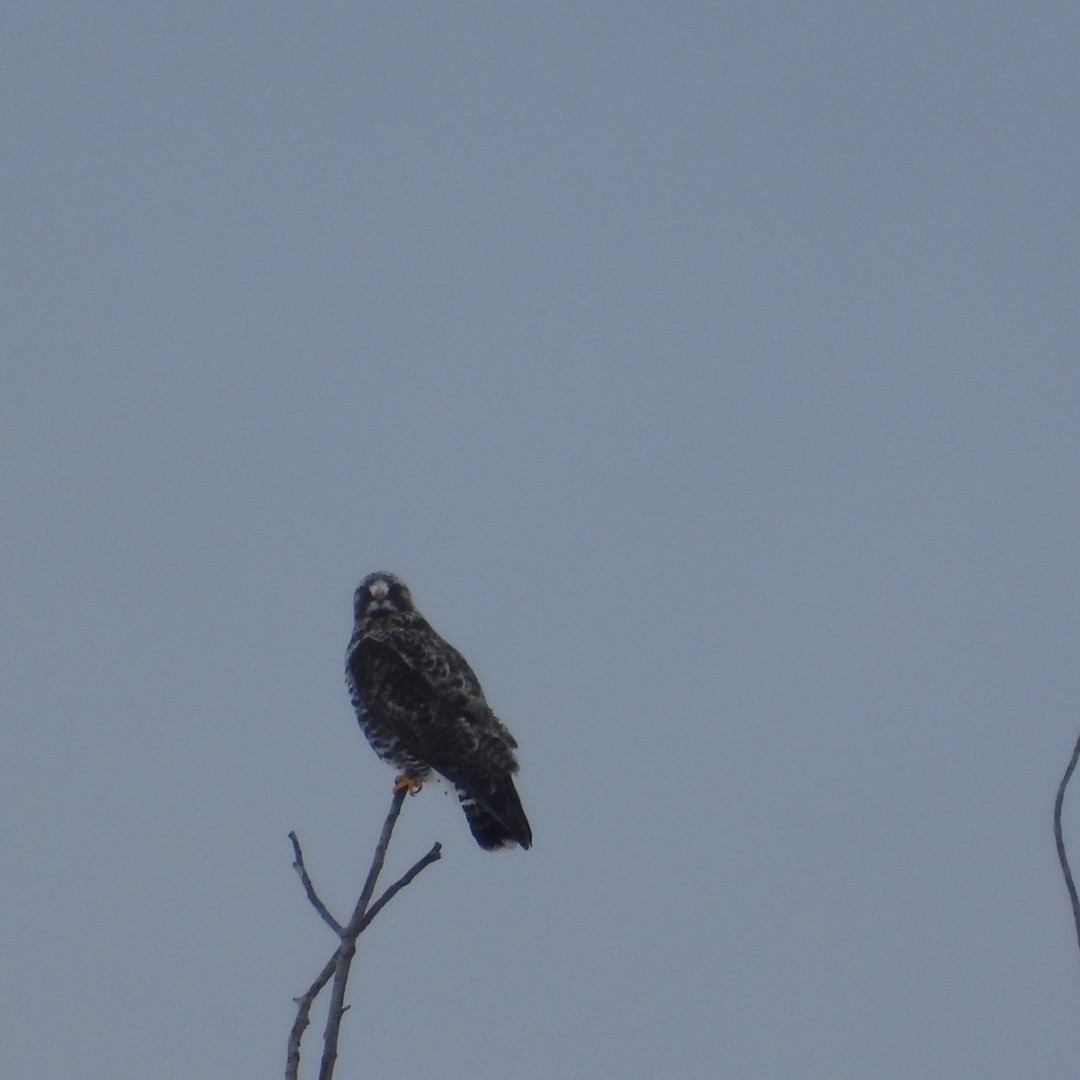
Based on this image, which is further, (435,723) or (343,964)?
(435,723)

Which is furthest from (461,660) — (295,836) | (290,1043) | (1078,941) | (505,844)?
(1078,941)

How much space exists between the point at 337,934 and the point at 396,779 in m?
6.13

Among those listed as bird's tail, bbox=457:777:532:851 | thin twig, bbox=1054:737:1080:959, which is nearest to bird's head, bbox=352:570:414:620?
bird's tail, bbox=457:777:532:851

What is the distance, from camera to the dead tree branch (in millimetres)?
5242

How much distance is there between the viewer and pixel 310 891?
639 cm

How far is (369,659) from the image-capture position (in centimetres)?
1250

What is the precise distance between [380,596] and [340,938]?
7.63 meters

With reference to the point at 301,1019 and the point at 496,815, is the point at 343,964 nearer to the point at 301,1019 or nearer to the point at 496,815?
the point at 301,1019

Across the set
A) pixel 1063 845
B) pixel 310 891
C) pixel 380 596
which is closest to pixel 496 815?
pixel 380 596

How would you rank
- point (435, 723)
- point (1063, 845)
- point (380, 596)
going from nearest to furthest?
1. point (1063, 845)
2. point (435, 723)
3. point (380, 596)

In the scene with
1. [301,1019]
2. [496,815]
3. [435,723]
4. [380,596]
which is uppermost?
[380,596]

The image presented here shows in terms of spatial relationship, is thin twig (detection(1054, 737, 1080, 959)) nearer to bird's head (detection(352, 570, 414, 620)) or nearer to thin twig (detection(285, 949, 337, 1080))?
thin twig (detection(285, 949, 337, 1080))

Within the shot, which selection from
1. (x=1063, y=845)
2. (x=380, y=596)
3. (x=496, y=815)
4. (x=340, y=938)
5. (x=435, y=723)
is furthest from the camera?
(x=380, y=596)

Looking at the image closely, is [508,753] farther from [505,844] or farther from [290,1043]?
[290,1043]
